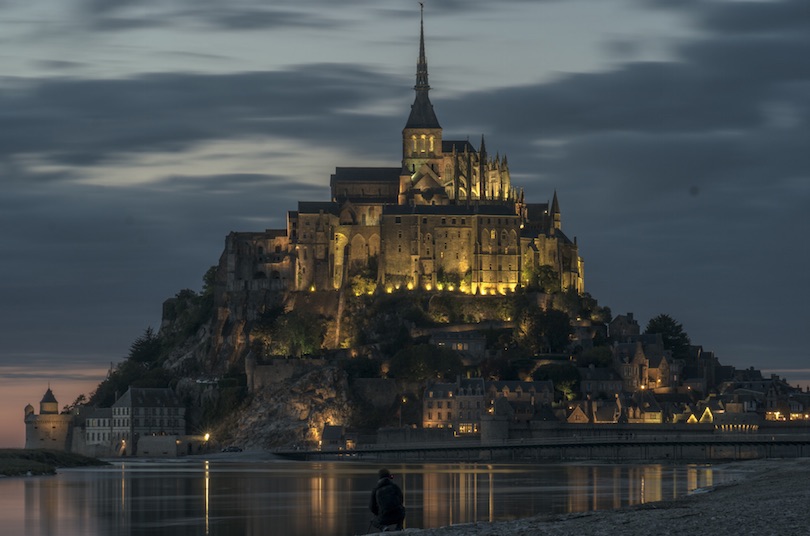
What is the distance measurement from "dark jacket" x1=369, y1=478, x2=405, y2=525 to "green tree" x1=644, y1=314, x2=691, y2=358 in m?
119

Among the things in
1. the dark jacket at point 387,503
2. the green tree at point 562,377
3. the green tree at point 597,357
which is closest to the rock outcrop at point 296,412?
the green tree at point 562,377

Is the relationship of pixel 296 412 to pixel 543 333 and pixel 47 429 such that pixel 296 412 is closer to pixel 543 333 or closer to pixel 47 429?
pixel 543 333

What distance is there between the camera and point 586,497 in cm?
7225

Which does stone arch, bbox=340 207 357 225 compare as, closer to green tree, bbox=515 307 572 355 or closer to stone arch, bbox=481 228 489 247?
stone arch, bbox=481 228 489 247

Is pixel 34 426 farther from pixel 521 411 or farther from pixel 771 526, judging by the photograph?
pixel 771 526

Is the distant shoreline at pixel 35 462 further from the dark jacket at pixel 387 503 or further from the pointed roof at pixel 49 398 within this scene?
the dark jacket at pixel 387 503

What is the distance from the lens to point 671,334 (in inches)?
6481

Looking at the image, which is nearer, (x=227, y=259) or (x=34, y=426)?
(x=34, y=426)

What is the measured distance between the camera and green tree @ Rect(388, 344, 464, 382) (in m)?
148

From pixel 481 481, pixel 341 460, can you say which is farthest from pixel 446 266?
pixel 481 481

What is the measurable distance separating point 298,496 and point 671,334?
92138mm

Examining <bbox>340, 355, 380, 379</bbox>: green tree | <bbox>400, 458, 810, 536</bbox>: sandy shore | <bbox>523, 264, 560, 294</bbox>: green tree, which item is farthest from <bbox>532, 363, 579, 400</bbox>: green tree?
<bbox>400, 458, 810, 536</bbox>: sandy shore

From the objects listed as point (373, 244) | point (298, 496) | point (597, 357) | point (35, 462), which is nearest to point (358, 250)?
point (373, 244)

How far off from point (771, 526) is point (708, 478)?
45.4 metres
